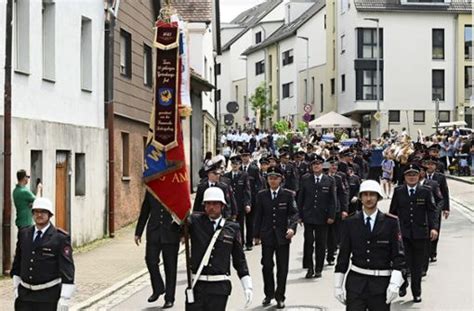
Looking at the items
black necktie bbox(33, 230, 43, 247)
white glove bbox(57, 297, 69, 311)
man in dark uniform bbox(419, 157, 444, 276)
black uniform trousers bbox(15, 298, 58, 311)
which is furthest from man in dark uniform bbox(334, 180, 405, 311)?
man in dark uniform bbox(419, 157, 444, 276)

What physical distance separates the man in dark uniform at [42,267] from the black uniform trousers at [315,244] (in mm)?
7065

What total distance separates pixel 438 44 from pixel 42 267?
56284mm

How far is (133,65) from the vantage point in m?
25.0

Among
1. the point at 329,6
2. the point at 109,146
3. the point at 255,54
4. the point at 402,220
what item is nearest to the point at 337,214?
the point at 402,220

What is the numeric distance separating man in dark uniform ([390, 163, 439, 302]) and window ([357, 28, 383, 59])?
49.2 meters

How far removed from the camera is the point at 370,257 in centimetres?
905

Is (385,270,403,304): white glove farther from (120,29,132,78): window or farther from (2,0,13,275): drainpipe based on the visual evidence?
(120,29,132,78): window

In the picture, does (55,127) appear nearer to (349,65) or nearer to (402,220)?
(402,220)

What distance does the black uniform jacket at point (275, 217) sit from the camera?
1273 centimetres

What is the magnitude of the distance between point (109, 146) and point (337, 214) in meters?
7.13

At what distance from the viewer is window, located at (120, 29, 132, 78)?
79.5 feet

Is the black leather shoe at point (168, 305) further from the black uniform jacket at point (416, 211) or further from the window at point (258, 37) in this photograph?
the window at point (258, 37)

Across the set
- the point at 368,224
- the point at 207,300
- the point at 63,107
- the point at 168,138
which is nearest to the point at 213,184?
the point at 63,107

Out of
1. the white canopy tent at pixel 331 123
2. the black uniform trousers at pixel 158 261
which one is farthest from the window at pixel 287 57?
the black uniform trousers at pixel 158 261
